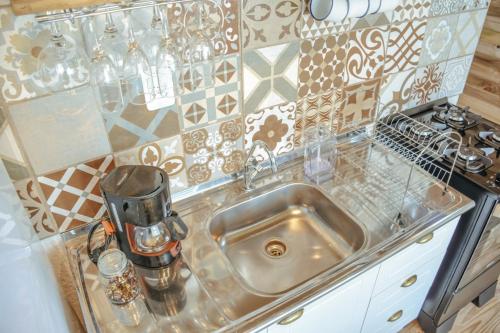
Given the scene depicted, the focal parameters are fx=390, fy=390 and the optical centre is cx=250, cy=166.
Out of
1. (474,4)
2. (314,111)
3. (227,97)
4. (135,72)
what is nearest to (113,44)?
(135,72)

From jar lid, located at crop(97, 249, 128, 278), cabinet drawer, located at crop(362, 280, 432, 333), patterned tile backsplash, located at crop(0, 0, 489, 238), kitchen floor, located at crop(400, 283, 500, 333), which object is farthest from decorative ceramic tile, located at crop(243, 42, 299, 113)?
kitchen floor, located at crop(400, 283, 500, 333)

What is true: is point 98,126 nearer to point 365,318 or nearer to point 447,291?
point 365,318

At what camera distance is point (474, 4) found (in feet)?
5.59

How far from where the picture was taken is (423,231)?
1.29 metres

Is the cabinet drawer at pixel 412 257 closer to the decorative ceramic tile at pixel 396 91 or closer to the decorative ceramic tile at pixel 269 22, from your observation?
the decorative ceramic tile at pixel 396 91

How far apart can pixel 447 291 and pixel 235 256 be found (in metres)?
0.97

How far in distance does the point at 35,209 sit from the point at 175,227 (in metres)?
0.40

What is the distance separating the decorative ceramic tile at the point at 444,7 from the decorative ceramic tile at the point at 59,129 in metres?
1.36

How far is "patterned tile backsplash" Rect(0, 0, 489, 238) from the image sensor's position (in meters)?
1.00

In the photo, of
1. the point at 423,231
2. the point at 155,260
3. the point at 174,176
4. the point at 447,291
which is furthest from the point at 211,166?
the point at 447,291

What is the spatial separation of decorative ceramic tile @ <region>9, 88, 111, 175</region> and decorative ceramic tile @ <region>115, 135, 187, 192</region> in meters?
0.08

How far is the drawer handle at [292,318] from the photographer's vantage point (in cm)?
109

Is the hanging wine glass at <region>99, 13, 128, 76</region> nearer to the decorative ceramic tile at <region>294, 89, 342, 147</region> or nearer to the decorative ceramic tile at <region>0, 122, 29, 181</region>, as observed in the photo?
the decorative ceramic tile at <region>0, 122, 29, 181</region>

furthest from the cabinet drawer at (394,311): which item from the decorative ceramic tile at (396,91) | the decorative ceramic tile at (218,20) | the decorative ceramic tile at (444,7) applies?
the decorative ceramic tile at (444,7)
